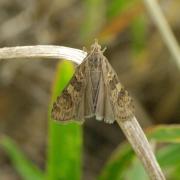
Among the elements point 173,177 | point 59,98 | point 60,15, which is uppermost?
point 60,15

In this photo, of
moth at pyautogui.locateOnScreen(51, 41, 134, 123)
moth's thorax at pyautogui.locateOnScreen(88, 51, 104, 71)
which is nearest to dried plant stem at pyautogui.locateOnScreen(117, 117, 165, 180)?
moth at pyautogui.locateOnScreen(51, 41, 134, 123)

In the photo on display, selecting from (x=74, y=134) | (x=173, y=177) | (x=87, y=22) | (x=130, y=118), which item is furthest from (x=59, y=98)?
(x=87, y=22)

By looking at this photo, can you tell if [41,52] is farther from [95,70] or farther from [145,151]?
[145,151]

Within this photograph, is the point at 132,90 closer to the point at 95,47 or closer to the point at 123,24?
the point at 123,24

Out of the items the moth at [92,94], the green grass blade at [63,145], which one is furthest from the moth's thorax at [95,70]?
the green grass blade at [63,145]

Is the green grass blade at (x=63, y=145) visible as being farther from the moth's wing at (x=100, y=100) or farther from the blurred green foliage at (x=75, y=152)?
the moth's wing at (x=100, y=100)

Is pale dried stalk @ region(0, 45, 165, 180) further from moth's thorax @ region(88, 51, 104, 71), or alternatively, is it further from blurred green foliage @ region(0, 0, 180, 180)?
blurred green foliage @ region(0, 0, 180, 180)

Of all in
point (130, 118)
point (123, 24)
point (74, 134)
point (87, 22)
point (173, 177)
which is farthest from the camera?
point (87, 22)
